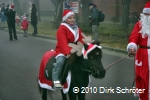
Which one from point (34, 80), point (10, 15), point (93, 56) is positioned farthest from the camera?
point (10, 15)

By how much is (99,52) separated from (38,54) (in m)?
8.15

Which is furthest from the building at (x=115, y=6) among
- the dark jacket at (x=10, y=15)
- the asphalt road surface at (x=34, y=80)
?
the asphalt road surface at (x=34, y=80)

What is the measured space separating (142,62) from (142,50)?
0.21 metres

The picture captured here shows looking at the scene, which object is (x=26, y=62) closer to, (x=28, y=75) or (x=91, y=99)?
(x=28, y=75)

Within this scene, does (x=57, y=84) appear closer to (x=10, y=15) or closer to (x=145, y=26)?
(x=145, y=26)

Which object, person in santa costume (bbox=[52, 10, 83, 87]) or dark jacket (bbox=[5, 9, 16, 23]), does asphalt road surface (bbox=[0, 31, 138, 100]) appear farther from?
dark jacket (bbox=[5, 9, 16, 23])

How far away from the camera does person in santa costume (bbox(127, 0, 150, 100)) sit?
5402mm

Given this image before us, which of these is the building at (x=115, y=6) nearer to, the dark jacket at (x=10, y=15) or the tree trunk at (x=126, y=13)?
the tree trunk at (x=126, y=13)

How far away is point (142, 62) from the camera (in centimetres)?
547

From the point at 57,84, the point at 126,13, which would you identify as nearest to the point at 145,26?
the point at 57,84

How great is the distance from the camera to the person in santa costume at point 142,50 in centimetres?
540

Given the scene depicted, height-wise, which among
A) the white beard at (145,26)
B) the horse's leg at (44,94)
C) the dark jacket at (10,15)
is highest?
the white beard at (145,26)

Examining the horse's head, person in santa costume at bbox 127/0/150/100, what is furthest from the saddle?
person in santa costume at bbox 127/0/150/100

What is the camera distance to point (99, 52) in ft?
16.0
